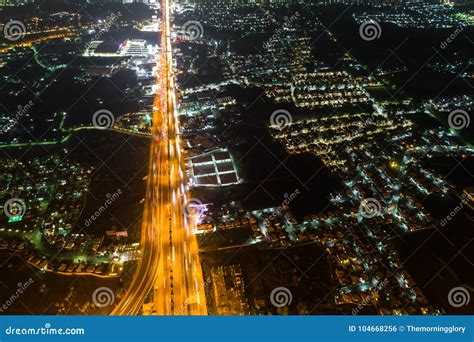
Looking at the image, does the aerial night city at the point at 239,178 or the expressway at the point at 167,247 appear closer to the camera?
the expressway at the point at 167,247

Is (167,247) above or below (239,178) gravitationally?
below

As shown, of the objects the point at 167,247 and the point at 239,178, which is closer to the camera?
the point at 167,247

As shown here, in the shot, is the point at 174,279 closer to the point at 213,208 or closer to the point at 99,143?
the point at 213,208

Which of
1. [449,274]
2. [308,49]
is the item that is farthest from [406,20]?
[449,274]

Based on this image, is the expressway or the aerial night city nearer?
the expressway
